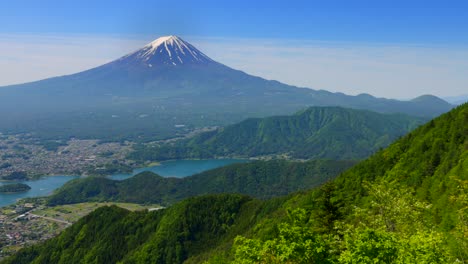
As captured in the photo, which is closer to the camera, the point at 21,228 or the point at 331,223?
the point at 331,223

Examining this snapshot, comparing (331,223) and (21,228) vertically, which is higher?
(331,223)

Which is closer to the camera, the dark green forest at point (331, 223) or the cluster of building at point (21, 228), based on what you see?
the dark green forest at point (331, 223)

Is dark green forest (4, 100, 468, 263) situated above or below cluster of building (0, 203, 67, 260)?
above

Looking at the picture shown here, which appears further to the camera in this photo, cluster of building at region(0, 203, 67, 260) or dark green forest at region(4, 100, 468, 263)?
cluster of building at region(0, 203, 67, 260)

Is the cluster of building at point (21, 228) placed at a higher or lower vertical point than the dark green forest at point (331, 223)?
lower

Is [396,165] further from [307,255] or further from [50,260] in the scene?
[50,260]

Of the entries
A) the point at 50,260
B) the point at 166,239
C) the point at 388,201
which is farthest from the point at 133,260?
the point at 388,201

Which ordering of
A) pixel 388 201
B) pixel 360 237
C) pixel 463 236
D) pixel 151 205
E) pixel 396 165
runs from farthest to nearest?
pixel 151 205 → pixel 396 165 → pixel 388 201 → pixel 463 236 → pixel 360 237

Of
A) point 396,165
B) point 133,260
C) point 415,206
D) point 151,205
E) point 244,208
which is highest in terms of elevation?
point 415,206
